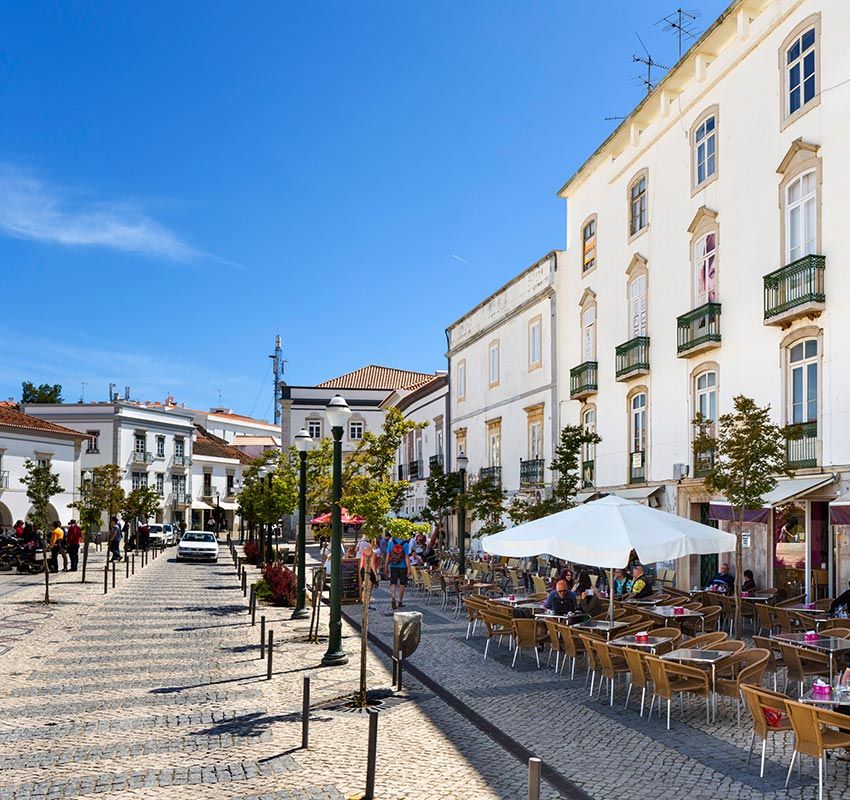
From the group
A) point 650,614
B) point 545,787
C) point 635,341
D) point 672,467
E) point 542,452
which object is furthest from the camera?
point 542,452

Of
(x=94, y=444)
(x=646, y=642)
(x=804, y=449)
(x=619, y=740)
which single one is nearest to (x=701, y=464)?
(x=804, y=449)

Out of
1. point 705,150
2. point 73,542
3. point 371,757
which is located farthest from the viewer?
point 73,542

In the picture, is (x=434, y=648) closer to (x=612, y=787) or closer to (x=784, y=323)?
(x=612, y=787)

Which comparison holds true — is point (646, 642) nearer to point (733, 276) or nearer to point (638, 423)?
point (733, 276)

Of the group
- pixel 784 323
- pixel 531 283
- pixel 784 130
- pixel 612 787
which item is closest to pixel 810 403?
pixel 784 323

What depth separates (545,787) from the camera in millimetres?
7875

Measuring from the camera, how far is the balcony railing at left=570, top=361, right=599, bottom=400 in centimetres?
3023

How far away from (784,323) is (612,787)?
14.2 meters

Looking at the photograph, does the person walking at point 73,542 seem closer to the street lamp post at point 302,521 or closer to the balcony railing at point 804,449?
the street lamp post at point 302,521

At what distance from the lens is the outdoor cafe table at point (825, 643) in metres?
10.9

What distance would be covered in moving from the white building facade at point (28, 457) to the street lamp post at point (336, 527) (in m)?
34.3

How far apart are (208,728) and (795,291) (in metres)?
14.9

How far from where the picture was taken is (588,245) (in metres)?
31.9

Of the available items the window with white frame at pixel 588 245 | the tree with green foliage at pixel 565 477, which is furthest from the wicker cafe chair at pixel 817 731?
the window with white frame at pixel 588 245
